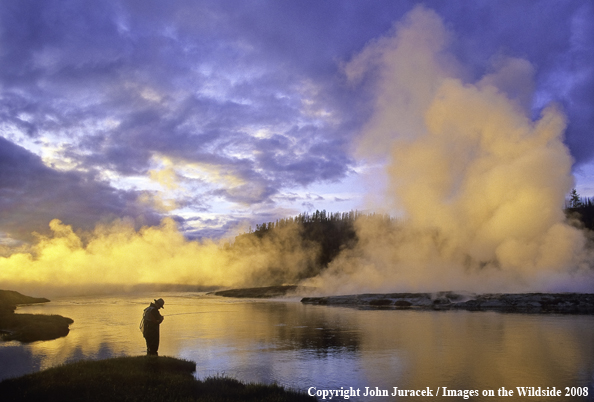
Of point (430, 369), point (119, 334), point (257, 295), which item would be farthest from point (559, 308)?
point (257, 295)

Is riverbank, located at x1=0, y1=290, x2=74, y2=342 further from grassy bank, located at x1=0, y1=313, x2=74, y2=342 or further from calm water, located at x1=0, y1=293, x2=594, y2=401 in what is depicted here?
calm water, located at x1=0, y1=293, x2=594, y2=401

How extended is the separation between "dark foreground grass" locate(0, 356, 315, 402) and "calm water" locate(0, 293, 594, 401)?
5.87 feet

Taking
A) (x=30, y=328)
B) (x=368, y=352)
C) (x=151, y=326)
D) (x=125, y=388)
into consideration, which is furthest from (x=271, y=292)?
(x=125, y=388)

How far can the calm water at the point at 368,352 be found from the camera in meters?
13.4

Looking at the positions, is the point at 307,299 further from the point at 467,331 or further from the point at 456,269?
the point at 467,331

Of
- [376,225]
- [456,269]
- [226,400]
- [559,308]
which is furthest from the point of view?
[376,225]

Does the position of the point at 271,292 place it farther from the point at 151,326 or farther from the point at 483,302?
the point at 151,326

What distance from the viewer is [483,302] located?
44.1 metres

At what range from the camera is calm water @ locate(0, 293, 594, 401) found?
13.4m

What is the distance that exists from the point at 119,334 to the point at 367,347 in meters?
16.1

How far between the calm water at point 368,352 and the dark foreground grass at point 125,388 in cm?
179

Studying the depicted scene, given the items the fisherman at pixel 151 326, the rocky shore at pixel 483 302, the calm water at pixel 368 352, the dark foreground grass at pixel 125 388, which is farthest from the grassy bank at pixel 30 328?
the rocky shore at pixel 483 302

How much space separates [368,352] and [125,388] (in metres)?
A: 10.9

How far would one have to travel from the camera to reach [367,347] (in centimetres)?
1959
